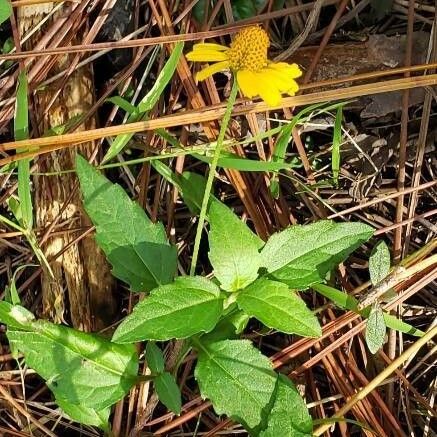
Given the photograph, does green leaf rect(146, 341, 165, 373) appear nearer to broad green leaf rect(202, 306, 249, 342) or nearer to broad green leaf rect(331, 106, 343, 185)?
broad green leaf rect(202, 306, 249, 342)

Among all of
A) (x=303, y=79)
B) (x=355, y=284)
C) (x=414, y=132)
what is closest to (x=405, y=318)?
(x=355, y=284)

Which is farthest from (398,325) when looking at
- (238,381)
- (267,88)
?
(267,88)

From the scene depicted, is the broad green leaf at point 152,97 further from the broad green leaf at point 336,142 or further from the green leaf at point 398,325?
the green leaf at point 398,325

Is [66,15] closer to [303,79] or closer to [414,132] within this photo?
[303,79]

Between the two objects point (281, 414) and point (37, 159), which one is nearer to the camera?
point (281, 414)

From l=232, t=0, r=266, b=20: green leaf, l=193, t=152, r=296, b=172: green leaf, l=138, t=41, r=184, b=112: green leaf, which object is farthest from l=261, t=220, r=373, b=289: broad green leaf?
l=232, t=0, r=266, b=20: green leaf

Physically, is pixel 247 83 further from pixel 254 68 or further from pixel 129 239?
pixel 129 239

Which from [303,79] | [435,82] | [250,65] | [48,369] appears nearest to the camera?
[250,65]
